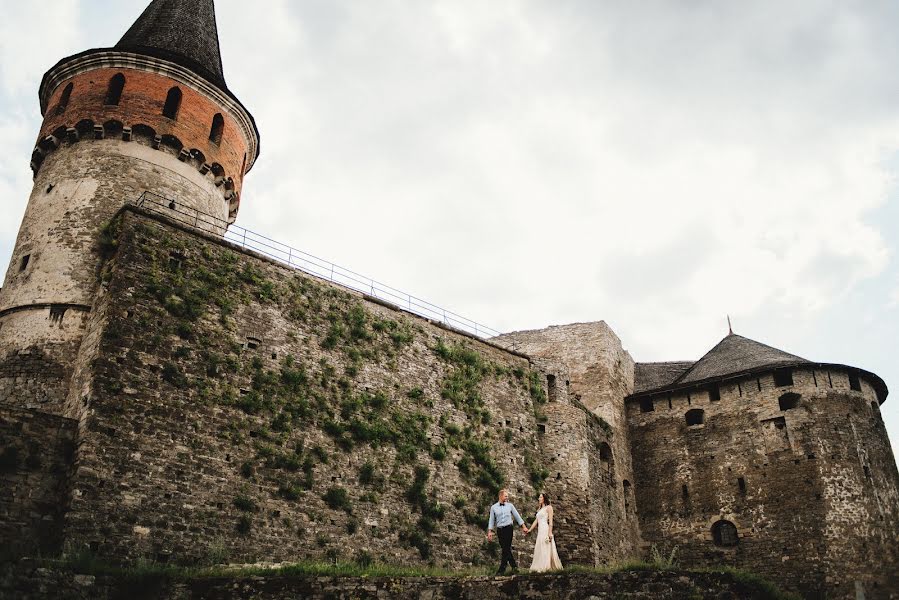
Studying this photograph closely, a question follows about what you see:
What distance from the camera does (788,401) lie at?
2825 centimetres

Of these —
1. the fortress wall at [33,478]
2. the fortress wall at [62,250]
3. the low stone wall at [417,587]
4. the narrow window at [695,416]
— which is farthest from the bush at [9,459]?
the narrow window at [695,416]

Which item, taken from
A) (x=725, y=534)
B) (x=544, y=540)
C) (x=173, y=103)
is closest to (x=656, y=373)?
(x=725, y=534)

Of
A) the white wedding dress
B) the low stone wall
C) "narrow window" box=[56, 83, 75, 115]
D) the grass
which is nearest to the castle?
"narrow window" box=[56, 83, 75, 115]

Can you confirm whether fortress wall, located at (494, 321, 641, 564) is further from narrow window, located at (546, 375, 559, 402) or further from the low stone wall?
the low stone wall

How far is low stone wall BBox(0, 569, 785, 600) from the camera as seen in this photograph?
1206 cm

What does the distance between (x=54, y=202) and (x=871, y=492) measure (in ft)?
91.2

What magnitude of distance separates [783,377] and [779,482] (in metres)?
4.22

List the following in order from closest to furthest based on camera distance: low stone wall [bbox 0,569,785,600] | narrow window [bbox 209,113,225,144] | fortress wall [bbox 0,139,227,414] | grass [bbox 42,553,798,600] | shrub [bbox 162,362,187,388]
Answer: low stone wall [bbox 0,569,785,600] < grass [bbox 42,553,798,600] < shrub [bbox 162,362,187,388] < fortress wall [bbox 0,139,227,414] < narrow window [bbox 209,113,225,144]

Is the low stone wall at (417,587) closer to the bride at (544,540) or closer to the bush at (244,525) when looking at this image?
the bride at (544,540)

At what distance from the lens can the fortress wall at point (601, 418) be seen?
25.2 meters

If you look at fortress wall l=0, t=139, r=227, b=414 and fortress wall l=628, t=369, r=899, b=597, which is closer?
fortress wall l=0, t=139, r=227, b=414

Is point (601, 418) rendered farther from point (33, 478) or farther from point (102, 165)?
point (33, 478)

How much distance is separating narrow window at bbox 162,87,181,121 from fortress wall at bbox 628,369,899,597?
21740mm

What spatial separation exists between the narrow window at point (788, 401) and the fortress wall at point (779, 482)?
12cm
